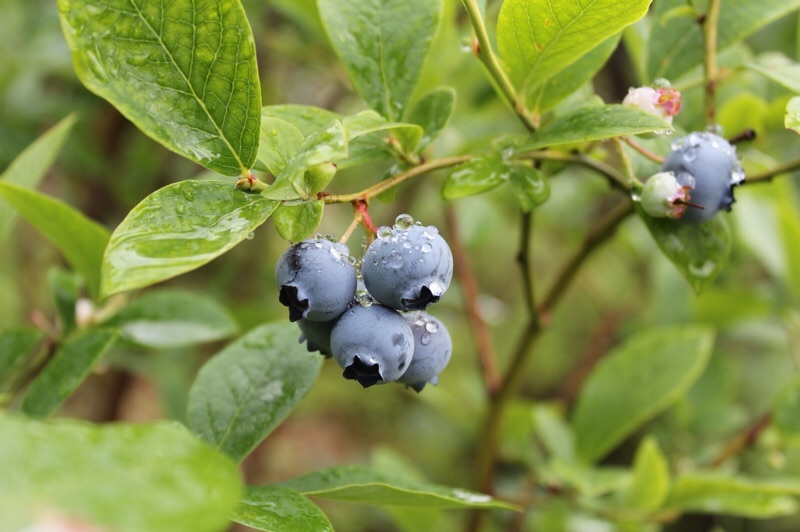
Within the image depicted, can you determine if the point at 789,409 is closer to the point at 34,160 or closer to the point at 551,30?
the point at 551,30

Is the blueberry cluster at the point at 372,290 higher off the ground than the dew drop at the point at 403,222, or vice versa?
the dew drop at the point at 403,222

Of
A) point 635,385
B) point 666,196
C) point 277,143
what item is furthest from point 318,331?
point 635,385

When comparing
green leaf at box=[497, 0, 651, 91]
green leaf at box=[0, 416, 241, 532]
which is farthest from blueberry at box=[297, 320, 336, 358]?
green leaf at box=[497, 0, 651, 91]

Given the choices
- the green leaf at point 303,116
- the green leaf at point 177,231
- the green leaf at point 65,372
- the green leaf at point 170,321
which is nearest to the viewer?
the green leaf at point 177,231

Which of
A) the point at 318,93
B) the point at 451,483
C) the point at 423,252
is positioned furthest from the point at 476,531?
the point at 318,93

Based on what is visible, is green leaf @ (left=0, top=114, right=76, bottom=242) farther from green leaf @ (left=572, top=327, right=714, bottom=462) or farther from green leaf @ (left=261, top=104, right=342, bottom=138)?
green leaf @ (left=572, top=327, right=714, bottom=462)

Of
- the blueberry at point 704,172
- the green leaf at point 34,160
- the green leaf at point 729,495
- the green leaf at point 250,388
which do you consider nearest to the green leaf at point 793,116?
the blueberry at point 704,172

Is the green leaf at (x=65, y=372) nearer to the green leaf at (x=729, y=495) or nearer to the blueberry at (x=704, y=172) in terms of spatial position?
the blueberry at (x=704, y=172)
